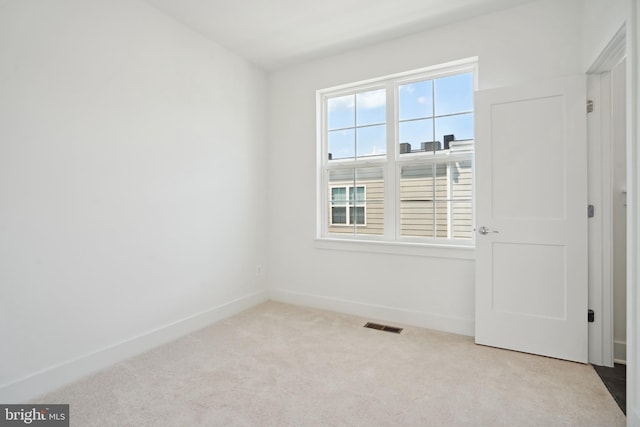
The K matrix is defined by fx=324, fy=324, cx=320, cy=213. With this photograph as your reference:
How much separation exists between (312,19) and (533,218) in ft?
8.42

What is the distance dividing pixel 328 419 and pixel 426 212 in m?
2.14

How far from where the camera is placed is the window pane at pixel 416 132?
3.29 m

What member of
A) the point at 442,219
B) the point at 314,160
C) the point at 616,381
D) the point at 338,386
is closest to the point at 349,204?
the point at 314,160

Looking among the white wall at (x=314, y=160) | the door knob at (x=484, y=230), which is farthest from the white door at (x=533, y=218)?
the white wall at (x=314, y=160)

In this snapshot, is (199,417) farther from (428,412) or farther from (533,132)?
(533,132)

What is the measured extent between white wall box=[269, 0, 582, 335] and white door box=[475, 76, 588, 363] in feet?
0.81

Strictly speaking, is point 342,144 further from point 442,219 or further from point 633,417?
point 633,417

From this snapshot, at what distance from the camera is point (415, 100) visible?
11.0 feet

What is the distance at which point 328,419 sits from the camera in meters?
1.81

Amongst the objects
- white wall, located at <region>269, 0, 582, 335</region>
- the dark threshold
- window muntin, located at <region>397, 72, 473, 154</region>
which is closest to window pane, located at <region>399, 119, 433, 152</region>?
window muntin, located at <region>397, 72, 473, 154</region>

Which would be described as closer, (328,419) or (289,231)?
(328,419)

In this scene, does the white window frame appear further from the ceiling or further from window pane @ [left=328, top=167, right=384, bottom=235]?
the ceiling

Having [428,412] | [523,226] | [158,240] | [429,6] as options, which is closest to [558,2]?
[429,6]

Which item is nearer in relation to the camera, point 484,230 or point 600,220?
point 600,220
